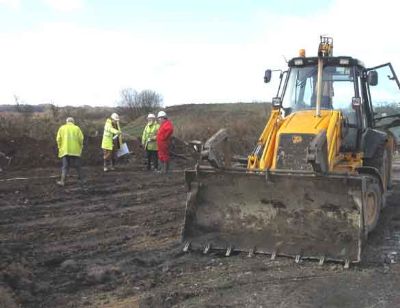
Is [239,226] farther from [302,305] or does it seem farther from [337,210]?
[302,305]

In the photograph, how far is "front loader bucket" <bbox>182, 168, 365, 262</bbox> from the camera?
6539 mm

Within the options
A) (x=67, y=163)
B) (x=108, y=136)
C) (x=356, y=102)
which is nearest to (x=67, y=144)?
(x=67, y=163)

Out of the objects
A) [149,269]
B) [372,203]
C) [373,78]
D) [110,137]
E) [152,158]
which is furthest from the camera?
[152,158]

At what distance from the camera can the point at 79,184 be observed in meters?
13.1

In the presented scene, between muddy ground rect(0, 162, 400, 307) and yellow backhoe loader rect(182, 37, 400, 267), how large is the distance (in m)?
0.28

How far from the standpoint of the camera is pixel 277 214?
692cm

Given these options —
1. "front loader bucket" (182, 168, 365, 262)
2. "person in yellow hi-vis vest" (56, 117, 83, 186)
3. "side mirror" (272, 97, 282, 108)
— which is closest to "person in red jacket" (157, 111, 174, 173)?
"person in yellow hi-vis vest" (56, 117, 83, 186)

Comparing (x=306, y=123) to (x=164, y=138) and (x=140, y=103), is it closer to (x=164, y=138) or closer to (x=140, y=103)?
(x=164, y=138)

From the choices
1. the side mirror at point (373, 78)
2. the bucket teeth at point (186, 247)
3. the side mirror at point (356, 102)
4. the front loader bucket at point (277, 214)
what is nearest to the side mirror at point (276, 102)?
the side mirror at point (356, 102)

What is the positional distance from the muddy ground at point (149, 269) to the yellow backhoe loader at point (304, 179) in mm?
282

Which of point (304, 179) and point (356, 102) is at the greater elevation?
point (356, 102)

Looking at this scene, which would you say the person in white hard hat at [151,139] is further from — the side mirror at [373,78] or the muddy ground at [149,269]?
the side mirror at [373,78]

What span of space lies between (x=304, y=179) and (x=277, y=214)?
58 cm

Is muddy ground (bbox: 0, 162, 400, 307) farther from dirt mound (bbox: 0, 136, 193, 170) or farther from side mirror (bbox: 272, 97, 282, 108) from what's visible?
dirt mound (bbox: 0, 136, 193, 170)
